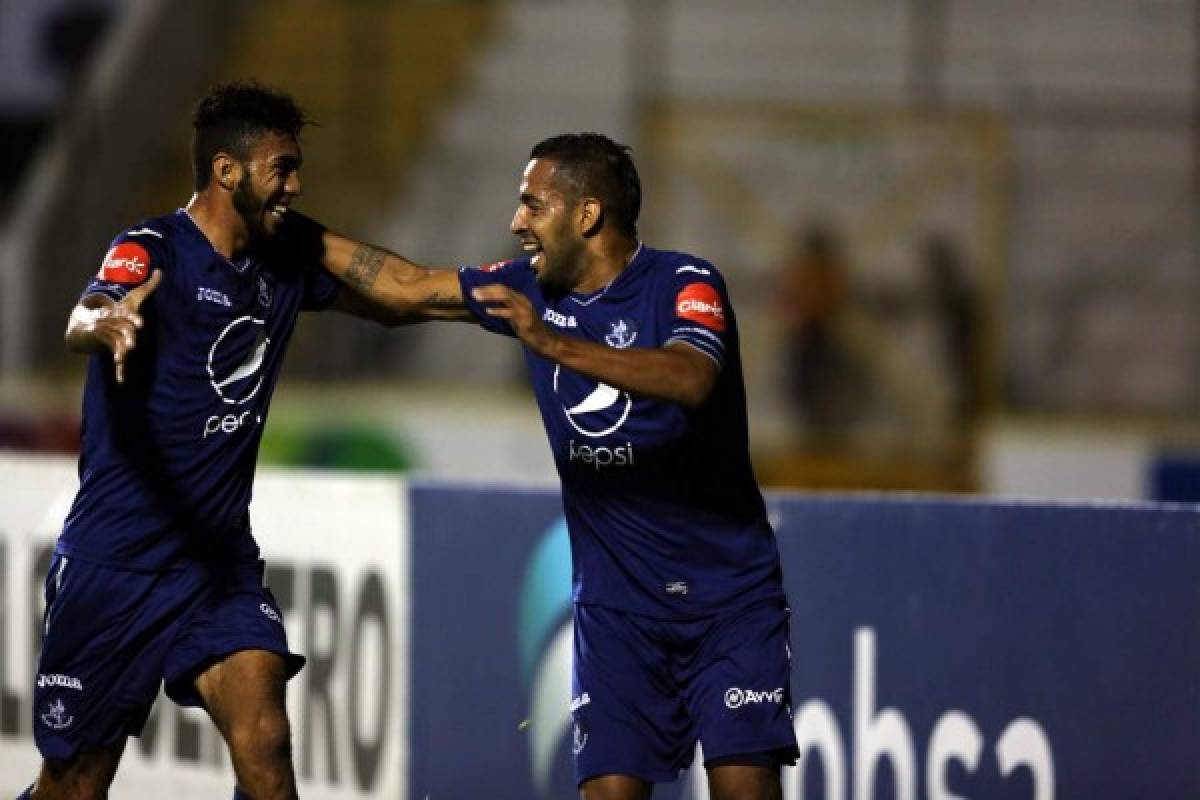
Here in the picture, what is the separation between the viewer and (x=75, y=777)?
6418 mm

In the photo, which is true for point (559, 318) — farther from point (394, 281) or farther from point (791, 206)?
point (791, 206)

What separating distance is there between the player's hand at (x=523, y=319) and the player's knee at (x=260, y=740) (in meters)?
1.28

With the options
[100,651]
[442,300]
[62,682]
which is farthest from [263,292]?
[62,682]

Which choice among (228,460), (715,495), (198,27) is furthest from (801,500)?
(198,27)

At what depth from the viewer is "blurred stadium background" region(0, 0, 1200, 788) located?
17.0 metres

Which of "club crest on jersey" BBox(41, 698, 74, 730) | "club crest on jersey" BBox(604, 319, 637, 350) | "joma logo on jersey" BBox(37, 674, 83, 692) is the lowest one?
"club crest on jersey" BBox(41, 698, 74, 730)

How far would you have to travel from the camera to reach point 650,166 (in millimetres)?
17859

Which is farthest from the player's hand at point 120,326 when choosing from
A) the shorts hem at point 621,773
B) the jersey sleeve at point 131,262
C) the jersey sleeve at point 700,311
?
the shorts hem at point 621,773

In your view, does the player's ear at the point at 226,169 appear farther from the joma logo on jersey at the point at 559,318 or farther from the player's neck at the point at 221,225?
the joma logo on jersey at the point at 559,318

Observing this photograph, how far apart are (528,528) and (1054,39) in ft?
37.0

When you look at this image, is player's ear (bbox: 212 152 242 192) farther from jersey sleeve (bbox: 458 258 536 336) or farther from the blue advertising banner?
the blue advertising banner

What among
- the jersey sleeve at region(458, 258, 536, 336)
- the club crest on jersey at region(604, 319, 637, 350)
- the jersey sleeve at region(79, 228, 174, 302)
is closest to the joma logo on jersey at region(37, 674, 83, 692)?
the jersey sleeve at region(79, 228, 174, 302)

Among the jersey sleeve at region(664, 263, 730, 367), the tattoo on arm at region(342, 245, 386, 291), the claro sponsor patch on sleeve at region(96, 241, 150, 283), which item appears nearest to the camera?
the jersey sleeve at region(664, 263, 730, 367)

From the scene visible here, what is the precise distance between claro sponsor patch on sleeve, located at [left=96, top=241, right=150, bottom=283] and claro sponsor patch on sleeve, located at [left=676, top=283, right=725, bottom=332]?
139 cm
